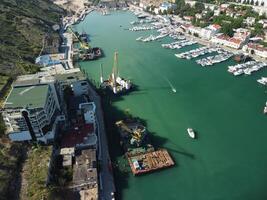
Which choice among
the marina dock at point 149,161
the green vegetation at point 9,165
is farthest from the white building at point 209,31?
the green vegetation at point 9,165

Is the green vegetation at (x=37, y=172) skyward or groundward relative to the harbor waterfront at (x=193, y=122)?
skyward

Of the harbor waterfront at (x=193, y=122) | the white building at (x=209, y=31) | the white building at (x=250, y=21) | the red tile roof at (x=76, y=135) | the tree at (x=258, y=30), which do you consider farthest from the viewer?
the white building at (x=250, y=21)

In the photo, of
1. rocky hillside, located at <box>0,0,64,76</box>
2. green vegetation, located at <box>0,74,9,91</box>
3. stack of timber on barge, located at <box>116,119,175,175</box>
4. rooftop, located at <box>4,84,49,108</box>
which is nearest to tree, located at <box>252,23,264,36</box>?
stack of timber on barge, located at <box>116,119,175,175</box>

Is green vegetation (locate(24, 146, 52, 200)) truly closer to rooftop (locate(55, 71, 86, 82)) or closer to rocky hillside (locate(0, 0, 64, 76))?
rooftop (locate(55, 71, 86, 82))

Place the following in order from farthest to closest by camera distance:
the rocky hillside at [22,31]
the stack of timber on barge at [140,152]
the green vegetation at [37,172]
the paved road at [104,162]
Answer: the rocky hillside at [22,31] < the stack of timber on barge at [140,152] < the paved road at [104,162] < the green vegetation at [37,172]

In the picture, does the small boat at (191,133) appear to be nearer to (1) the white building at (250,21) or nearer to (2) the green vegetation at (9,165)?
(2) the green vegetation at (9,165)

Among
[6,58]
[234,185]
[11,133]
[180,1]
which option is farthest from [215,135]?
[180,1]

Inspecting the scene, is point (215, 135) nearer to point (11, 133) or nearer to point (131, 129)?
Result: point (131, 129)
